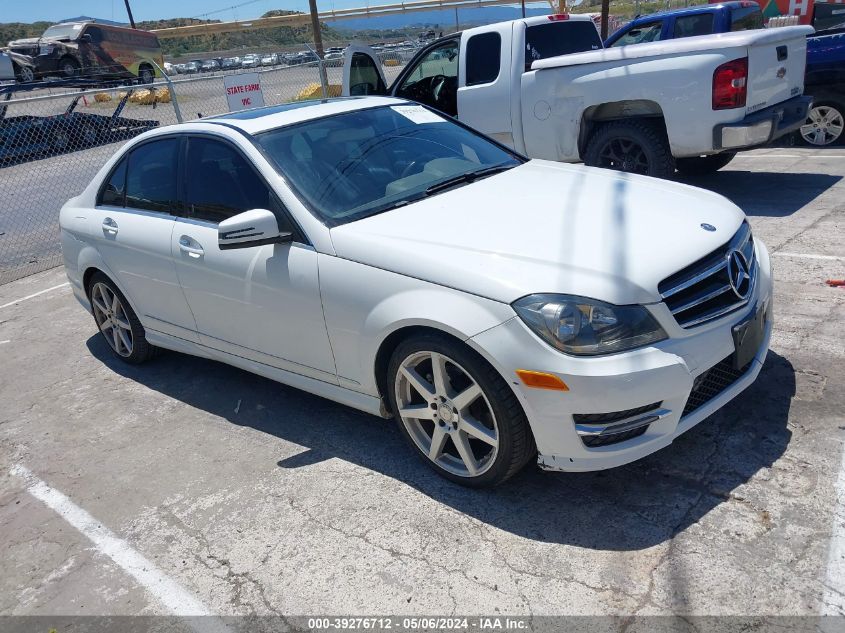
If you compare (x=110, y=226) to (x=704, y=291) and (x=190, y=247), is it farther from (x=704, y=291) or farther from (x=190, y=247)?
(x=704, y=291)

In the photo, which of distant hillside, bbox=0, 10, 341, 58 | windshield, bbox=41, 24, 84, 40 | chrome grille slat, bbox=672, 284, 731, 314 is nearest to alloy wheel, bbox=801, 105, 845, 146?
chrome grille slat, bbox=672, 284, 731, 314

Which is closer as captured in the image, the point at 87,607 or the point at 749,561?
the point at 749,561

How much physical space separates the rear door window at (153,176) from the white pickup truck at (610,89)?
14.5 ft

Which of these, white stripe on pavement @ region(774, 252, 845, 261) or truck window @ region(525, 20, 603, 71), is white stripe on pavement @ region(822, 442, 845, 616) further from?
truck window @ region(525, 20, 603, 71)

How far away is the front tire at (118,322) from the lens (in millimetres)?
5062

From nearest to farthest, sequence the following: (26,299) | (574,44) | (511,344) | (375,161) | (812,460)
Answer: (511,344) < (812,460) < (375,161) < (26,299) < (574,44)

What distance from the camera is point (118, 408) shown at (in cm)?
474

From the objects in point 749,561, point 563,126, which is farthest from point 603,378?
point 563,126

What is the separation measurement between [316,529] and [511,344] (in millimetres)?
1236

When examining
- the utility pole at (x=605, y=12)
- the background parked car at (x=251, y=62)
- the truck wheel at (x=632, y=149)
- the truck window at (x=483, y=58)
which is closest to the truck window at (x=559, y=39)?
the truck window at (x=483, y=58)

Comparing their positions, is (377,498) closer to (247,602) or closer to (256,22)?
(247,602)

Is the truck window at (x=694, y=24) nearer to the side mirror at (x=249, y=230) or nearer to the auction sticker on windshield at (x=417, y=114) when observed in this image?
the auction sticker on windshield at (x=417, y=114)

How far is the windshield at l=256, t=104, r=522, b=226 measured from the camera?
375 centimetres

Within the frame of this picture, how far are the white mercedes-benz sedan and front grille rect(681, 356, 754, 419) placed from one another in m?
0.01
